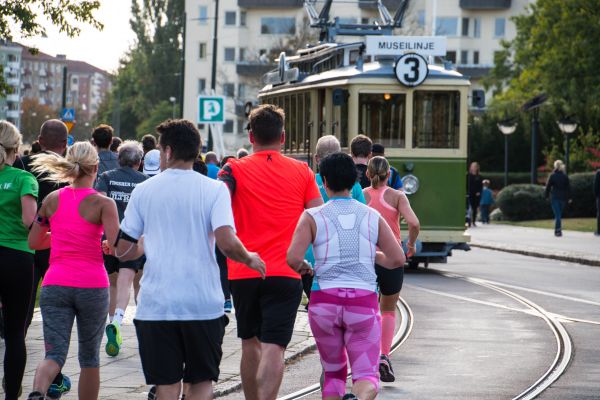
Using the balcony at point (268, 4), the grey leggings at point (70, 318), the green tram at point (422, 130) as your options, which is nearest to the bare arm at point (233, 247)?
the grey leggings at point (70, 318)

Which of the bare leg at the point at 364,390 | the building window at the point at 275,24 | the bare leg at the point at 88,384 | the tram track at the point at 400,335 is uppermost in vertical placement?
the building window at the point at 275,24

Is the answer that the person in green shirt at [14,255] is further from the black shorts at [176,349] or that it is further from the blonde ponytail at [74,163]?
the black shorts at [176,349]

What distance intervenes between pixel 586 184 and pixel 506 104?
2036 centimetres

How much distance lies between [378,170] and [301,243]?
129 inches

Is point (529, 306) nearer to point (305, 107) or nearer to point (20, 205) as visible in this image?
point (305, 107)

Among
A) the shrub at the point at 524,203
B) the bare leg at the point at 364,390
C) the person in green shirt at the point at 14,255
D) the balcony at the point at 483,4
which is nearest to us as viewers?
the bare leg at the point at 364,390

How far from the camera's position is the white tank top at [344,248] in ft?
24.6

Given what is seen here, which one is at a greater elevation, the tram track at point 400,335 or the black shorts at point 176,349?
the black shorts at point 176,349

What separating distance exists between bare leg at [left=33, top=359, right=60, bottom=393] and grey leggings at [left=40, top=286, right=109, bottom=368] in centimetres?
4

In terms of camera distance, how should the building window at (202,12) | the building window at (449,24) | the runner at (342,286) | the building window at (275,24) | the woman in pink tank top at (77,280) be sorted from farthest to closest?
the building window at (202,12), the building window at (449,24), the building window at (275,24), the woman in pink tank top at (77,280), the runner at (342,286)

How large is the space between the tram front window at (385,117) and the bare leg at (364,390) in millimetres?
14799

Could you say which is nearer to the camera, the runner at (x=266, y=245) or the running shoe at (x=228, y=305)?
the runner at (x=266, y=245)

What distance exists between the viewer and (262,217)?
7930 mm

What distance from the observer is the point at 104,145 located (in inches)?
488
